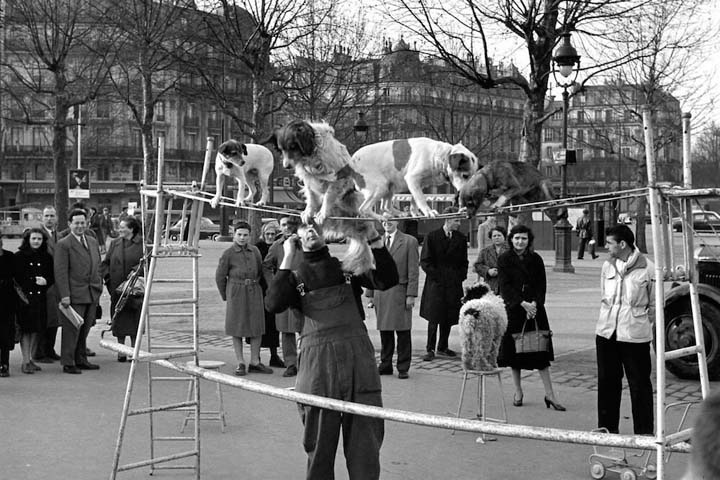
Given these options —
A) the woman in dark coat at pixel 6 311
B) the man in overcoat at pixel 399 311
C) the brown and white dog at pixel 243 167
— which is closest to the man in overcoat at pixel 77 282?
the woman in dark coat at pixel 6 311

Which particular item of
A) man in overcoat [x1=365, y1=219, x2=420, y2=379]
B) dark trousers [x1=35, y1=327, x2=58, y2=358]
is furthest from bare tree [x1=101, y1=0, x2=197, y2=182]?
man in overcoat [x1=365, y1=219, x2=420, y2=379]

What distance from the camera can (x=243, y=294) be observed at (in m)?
10.7

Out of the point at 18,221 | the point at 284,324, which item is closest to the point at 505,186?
the point at 284,324

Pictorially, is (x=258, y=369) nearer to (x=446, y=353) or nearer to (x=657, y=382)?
(x=446, y=353)

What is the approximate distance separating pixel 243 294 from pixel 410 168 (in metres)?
5.85

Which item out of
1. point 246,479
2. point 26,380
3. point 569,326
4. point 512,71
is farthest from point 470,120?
point 246,479

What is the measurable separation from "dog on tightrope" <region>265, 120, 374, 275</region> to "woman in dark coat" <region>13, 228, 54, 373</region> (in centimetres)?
660

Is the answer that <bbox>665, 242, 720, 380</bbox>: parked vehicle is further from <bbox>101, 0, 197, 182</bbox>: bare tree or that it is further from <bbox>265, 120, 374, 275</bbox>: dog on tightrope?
<bbox>101, 0, 197, 182</bbox>: bare tree

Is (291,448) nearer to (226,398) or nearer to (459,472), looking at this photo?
(459,472)

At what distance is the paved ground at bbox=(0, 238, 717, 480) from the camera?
22.6 ft

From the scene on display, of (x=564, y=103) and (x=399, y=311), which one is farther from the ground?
(x=564, y=103)

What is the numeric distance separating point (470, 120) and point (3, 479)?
3448 centimetres

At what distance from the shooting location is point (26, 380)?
10.3 m

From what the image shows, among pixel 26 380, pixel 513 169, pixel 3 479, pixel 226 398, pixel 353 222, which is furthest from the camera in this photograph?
pixel 26 380
